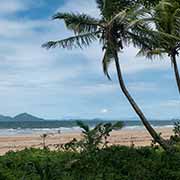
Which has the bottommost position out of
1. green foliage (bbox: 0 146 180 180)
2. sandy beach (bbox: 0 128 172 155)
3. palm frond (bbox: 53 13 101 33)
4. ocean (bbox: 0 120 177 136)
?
green foliage (bbox: 0 146 180 180)

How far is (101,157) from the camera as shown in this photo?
11844mm

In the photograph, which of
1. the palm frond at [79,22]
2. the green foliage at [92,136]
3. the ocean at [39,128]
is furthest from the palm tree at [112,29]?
the ocean at [39,128]

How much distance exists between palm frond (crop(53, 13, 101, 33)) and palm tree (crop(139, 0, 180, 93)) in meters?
2.19

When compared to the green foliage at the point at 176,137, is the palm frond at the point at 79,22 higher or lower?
higher

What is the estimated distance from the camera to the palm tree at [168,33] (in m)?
17.5

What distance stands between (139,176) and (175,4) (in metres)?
8.50

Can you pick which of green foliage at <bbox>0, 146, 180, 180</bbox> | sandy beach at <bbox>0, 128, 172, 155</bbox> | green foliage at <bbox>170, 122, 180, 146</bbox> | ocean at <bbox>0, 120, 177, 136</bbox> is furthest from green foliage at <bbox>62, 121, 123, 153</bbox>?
ocean at <bbox>0, 120, 177, 136</bbox>

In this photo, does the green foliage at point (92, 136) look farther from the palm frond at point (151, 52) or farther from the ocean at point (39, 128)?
the ocean at point (39, 128)

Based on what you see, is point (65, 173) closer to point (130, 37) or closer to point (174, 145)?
point (174, 145)

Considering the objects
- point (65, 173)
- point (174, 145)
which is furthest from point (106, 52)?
point (65, 173)

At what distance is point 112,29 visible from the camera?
1623cm

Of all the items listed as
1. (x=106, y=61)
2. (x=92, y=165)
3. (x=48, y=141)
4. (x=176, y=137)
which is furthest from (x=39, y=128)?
(x=92, y=165)

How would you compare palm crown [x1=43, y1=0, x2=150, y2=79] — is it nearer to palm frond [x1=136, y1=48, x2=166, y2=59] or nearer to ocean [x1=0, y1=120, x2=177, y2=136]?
palm frond [x1=136, y1=48, x2=166, y2=59]

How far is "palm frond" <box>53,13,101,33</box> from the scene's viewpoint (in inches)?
659
